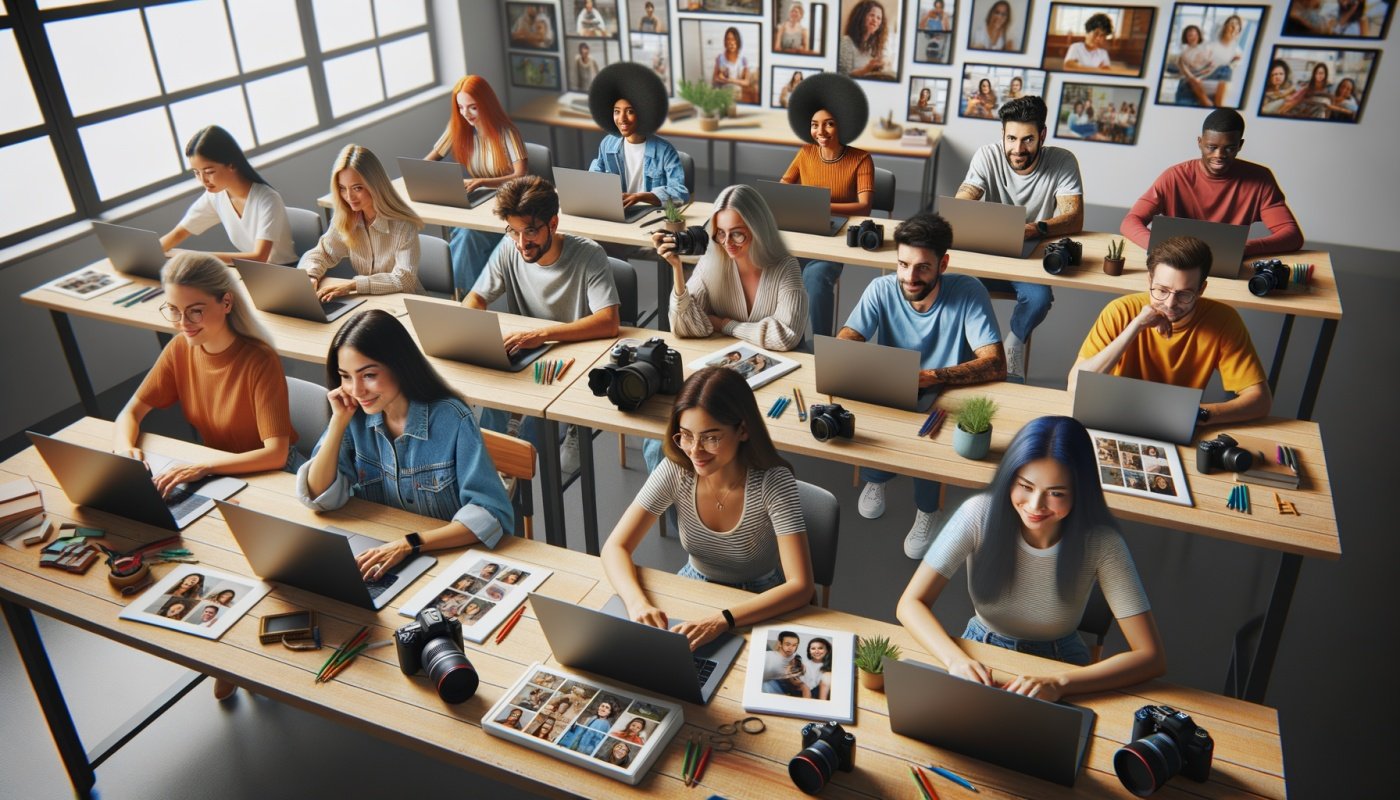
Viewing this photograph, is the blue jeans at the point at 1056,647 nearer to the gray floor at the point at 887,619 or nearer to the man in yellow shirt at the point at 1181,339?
the gray floor at the point at 887,619

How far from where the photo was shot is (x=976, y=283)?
353cm

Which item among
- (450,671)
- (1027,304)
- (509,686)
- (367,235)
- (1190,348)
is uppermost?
(367,235)

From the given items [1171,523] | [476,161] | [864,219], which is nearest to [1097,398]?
[1171,523]

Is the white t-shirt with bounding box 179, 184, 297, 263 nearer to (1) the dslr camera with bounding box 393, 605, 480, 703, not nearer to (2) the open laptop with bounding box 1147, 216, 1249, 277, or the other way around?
(1) the dslr camera with bounding box 393, 605, 480, 703

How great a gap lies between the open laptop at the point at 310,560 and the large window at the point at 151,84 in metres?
3.30

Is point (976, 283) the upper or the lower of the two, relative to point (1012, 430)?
upper

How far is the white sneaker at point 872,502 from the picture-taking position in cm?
394

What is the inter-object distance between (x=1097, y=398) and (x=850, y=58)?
5.00 metres

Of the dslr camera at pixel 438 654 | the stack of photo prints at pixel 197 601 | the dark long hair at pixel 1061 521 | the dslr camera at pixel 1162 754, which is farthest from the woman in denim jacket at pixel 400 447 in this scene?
the dslr camera at pixel 1162 754

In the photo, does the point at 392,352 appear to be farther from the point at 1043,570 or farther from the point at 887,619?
the point at 887,619

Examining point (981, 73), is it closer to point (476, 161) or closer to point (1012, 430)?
point (476, 161)

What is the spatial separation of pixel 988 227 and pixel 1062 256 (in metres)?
0.37

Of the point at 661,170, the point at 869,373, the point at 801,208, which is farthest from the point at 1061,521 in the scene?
the point at 661,170

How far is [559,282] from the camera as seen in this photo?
391 cm
